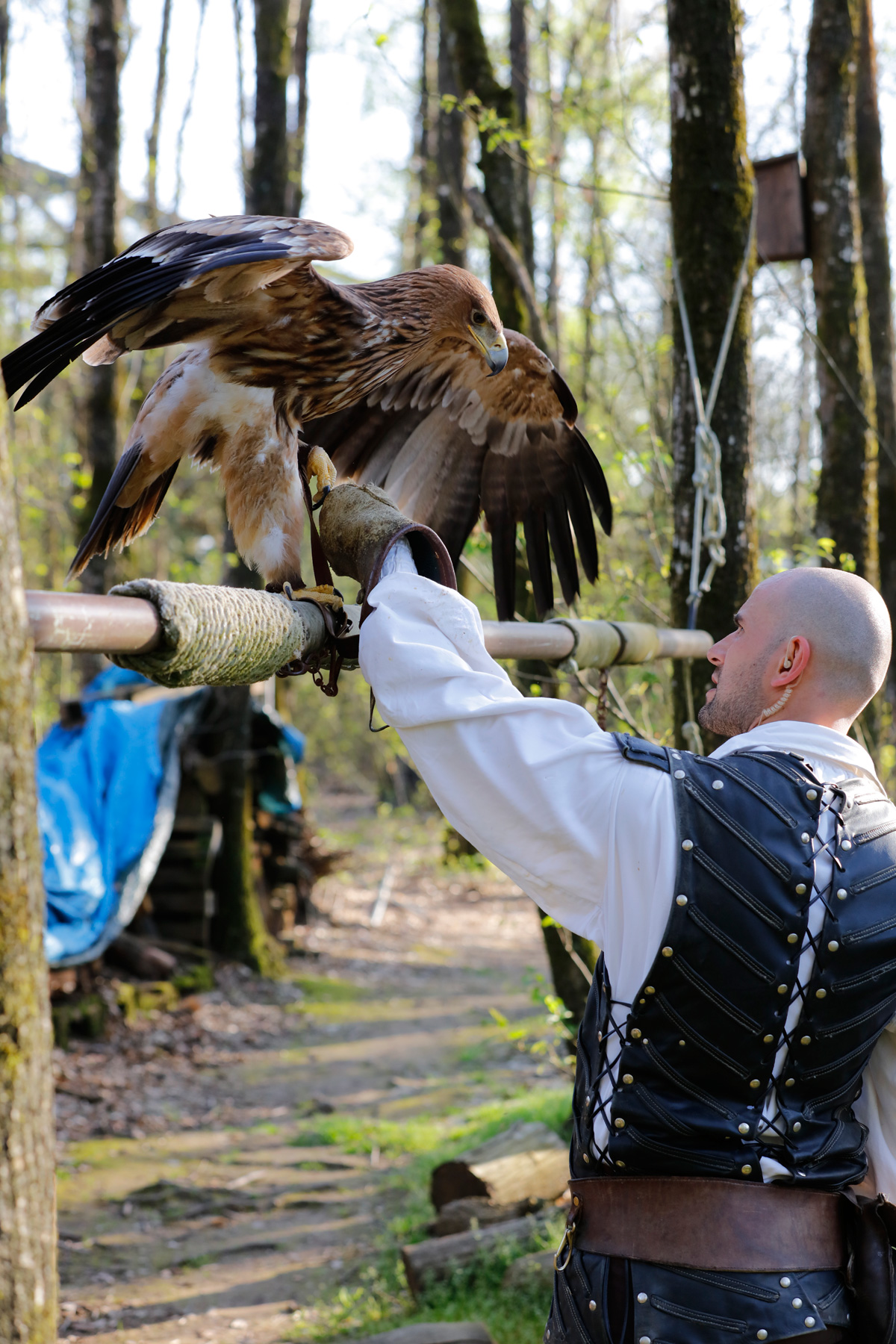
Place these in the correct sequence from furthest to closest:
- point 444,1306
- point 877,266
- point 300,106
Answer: point 300,106
point 877,266
point 444,1306

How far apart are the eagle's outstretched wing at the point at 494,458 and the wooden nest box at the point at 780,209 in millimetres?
1754

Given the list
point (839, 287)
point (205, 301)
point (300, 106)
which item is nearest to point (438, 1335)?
point (205, 301)

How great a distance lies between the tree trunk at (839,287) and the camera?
15.5 feet

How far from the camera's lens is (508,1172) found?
4.05m

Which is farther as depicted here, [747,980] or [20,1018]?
[747,980]

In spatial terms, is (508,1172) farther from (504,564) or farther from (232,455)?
(232,455)

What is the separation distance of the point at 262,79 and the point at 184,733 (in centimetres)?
442

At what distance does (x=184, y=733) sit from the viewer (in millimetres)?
7566

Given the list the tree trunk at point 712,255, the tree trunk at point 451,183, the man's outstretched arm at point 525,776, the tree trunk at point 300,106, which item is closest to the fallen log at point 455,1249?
the tree trunk at point 712,255

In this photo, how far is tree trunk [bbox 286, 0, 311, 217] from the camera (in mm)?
10719

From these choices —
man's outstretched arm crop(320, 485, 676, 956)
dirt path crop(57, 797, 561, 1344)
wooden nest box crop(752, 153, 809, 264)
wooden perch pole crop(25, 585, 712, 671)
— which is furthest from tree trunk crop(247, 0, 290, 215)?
man's outstretched arm crop(320, 485, 676, 956)

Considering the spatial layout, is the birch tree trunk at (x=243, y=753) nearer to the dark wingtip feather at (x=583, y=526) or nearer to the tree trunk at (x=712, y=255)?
the dark wingtip feather at (x=583, y=526)

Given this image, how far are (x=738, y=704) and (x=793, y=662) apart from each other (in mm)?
115

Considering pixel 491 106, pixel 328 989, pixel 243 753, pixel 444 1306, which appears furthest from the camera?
pixel 328 989
